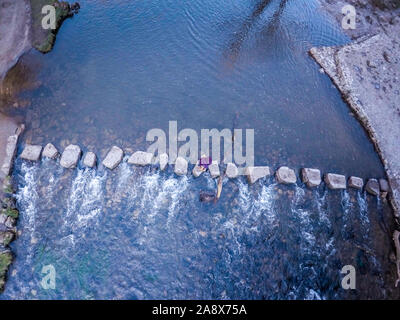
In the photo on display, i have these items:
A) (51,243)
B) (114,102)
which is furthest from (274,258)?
(114,102)

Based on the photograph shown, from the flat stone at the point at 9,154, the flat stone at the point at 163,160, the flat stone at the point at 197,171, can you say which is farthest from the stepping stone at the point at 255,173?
the flat stone at the point at 9,154

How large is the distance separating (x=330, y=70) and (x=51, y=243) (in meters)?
15.6

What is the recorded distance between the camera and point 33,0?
1524 cm

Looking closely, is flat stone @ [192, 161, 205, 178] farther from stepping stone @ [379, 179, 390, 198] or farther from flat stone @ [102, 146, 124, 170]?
stepping stone @ [379, 179, 390, 198]

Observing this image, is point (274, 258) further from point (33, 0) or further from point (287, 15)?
point (33, 0)

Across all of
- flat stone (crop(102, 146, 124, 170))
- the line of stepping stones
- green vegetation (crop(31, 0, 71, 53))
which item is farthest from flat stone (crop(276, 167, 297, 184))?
green vegetation (crop(31, 0, 71, 53))

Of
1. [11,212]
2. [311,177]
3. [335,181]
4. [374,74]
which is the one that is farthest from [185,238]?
[374,74]

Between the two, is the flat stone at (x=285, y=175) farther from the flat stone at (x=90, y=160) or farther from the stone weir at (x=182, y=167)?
the flat stone at (x=90, y=160)

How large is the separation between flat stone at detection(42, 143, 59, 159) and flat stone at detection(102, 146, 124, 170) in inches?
77.5
